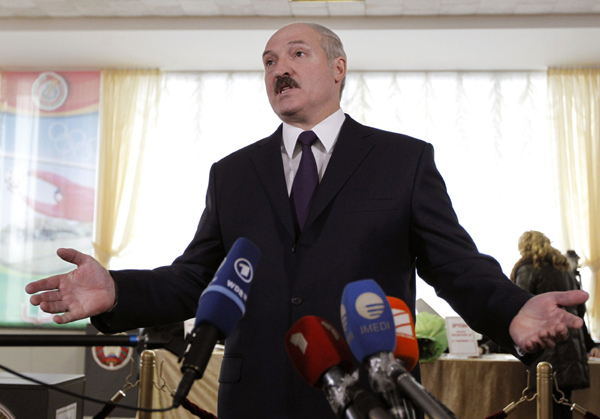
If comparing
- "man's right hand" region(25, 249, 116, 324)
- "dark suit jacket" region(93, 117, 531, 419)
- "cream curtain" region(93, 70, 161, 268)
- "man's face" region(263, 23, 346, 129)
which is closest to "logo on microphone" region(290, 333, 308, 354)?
"dark suit jacket" region(93, 117, 531, 419)

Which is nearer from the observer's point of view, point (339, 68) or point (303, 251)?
point (303, 251)

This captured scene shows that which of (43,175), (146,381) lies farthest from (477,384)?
(43,175)

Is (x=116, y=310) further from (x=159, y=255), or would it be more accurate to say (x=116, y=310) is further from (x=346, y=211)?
(x=159, y=255)

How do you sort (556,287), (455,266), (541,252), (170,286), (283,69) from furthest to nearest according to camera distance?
(541,252), (556,287), (283,69), (170,286), (455,266)

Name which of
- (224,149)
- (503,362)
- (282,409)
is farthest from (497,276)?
(224,149)

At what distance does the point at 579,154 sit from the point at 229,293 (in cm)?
660

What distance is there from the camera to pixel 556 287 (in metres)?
4.01

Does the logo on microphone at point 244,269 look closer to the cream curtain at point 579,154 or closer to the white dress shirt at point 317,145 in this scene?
the white dress shirt at point 317,145

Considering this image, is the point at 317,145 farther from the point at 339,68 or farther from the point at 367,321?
the point at 367,321

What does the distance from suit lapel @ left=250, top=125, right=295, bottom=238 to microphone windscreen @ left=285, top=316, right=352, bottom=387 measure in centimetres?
41

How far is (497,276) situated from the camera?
110 centimetres

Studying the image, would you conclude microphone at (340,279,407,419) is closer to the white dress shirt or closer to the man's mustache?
the white dress shirt

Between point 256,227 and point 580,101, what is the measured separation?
6.31 metres

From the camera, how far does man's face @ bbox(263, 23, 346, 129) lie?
139 cm
